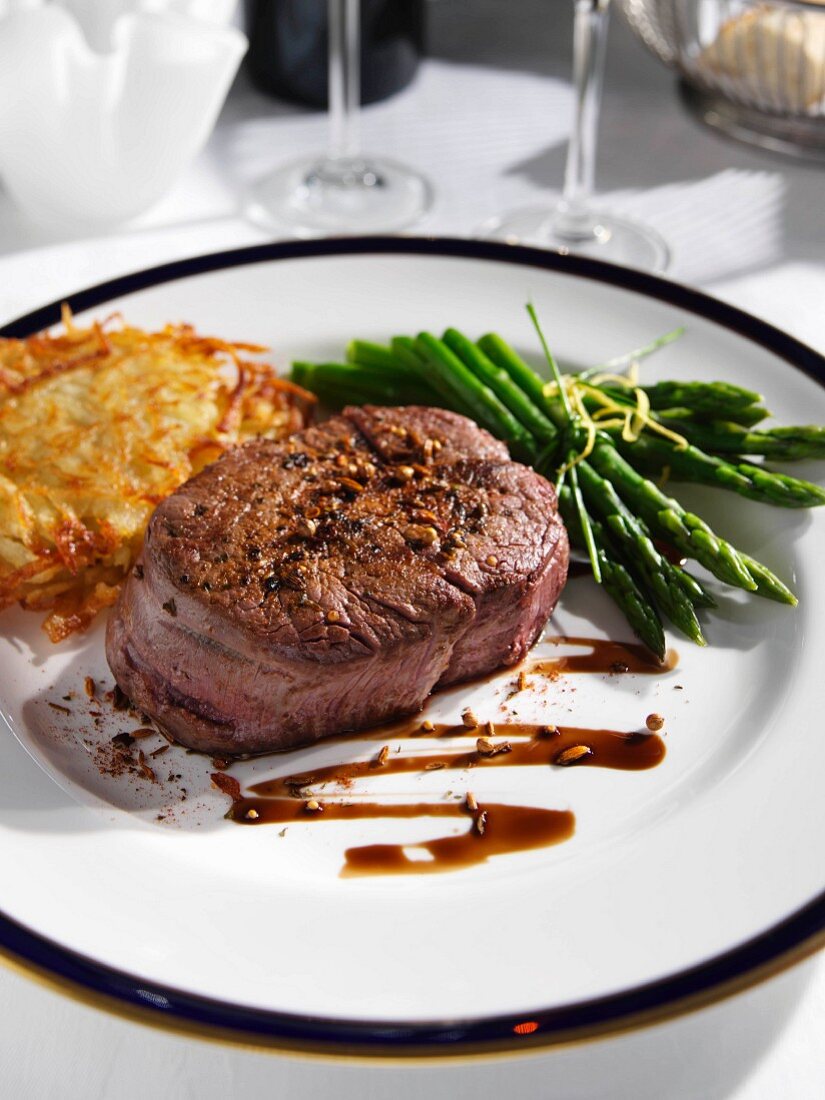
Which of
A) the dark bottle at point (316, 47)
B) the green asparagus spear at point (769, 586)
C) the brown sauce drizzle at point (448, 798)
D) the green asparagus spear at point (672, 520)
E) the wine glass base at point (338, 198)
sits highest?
the dark bottle at point (316, 47)

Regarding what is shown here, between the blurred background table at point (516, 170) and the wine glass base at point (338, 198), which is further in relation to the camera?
the wine glass base at point (338, 198)

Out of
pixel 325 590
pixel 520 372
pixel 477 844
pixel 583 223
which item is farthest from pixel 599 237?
pixel 477 844

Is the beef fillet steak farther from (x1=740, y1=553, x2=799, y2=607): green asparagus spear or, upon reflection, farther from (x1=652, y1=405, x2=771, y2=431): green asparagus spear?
(x1=652, y1=405, x2=771, y2=431): green asparagus spear

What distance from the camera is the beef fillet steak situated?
9.29 feet

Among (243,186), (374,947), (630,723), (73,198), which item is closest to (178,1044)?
(374,947)

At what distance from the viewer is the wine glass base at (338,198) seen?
5.18 metres

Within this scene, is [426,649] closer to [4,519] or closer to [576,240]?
[4,519]

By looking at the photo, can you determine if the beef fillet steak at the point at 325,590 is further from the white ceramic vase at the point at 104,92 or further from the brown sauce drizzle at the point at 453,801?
the white ceramic vase at the point at 104,92

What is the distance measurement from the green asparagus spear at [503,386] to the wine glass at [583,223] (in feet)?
3.61

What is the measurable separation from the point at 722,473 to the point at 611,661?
685mm

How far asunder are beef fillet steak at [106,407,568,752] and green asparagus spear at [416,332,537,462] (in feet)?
1.46

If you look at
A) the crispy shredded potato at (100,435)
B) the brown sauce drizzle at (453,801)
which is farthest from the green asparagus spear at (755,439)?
the crispy shredded potato at (100,435)

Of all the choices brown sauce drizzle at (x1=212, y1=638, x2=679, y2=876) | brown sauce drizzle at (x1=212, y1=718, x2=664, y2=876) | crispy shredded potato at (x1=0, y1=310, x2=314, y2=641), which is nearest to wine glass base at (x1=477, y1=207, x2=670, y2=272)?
crispy shredded potato at (x1=0, y1=310, x2=314, y2=641)

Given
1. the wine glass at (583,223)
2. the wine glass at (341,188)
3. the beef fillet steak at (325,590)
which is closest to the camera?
the beef fillet steak at (325,590)
